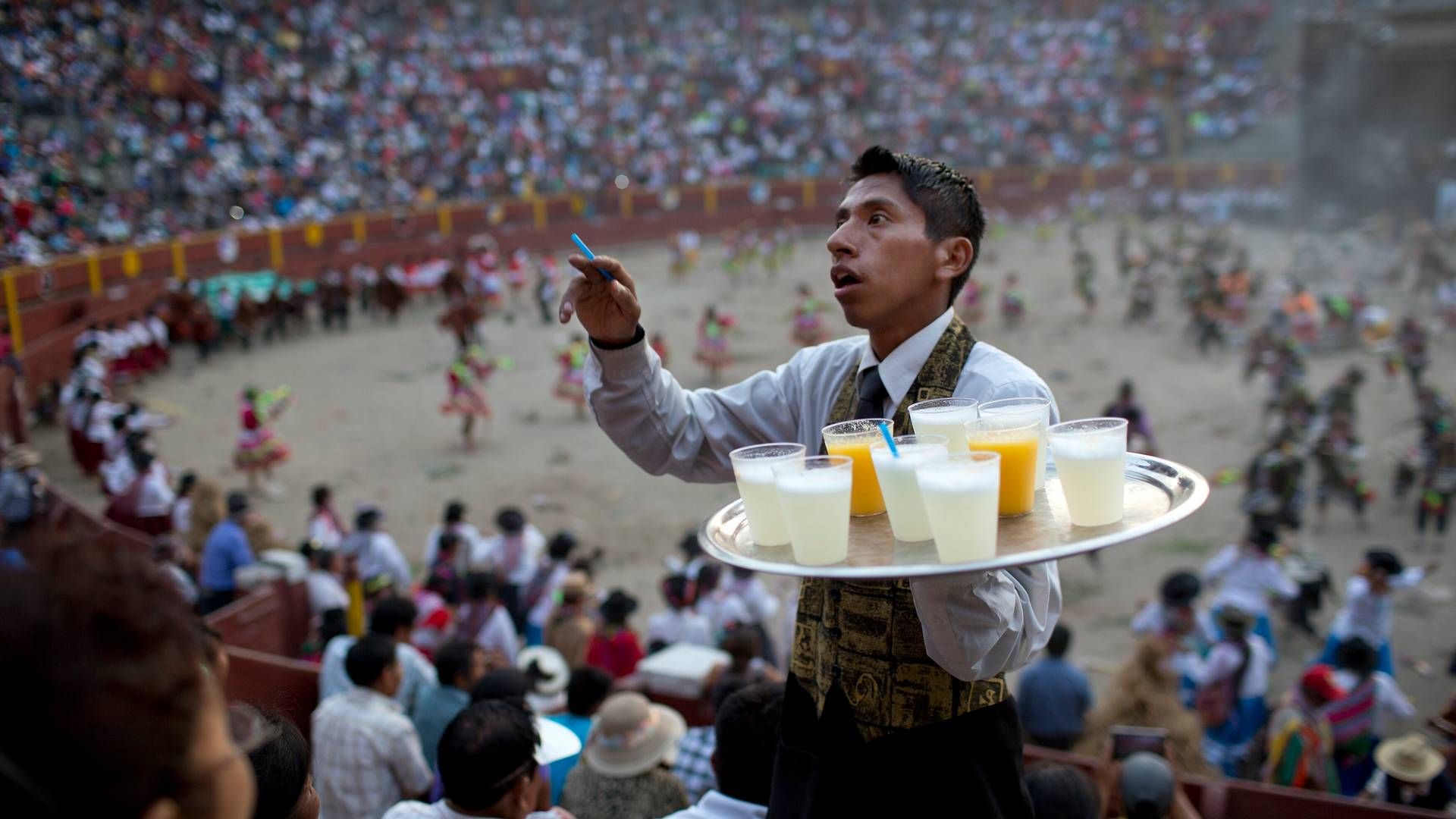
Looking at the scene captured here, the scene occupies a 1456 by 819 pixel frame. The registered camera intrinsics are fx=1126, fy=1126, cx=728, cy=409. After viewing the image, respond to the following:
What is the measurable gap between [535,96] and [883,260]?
29.5 meters

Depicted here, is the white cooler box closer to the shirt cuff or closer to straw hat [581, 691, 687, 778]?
straw hat [581, 691, 687, 778]

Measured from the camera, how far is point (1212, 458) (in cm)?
1052

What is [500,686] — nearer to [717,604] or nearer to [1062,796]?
[1062,796]

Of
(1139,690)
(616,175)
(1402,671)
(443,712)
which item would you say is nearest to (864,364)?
(443,712)

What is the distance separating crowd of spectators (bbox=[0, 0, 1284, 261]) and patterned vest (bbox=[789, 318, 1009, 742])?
17.2 m

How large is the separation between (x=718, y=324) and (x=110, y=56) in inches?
576

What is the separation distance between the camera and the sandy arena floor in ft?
26.3

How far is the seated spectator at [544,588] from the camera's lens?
6398mm

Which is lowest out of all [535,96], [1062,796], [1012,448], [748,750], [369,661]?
[1062,796]

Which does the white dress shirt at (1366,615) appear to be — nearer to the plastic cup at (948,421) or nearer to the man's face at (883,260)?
the man's face at (883,260)

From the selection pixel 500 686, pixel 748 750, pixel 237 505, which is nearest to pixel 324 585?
pixel 237 505

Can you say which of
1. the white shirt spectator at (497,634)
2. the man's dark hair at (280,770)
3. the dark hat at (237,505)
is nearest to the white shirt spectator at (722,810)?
the man's dark hair at (280,770)

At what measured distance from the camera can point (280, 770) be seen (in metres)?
1.88

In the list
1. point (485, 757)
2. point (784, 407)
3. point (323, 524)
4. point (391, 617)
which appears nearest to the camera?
point (784, 407)
